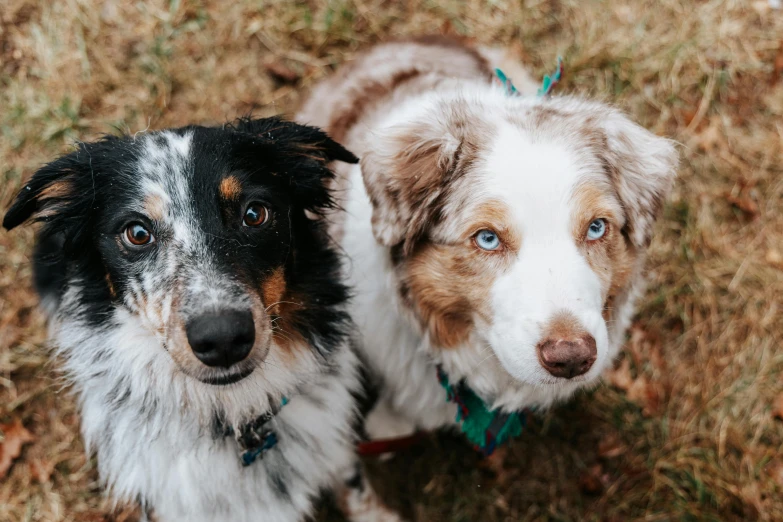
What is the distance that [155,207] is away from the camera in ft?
7.89

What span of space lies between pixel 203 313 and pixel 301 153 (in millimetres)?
935

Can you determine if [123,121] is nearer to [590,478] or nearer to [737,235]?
[590,478]

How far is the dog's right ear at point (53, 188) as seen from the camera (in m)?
2.49

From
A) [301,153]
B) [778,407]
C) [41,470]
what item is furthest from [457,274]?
[41,470]

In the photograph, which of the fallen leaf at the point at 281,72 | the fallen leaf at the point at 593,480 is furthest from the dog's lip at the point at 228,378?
the fallen leaf at the point at 281,72

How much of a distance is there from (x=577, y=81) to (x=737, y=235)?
1675 mm

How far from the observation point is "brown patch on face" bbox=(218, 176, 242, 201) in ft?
8.11

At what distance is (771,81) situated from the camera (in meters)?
4.90

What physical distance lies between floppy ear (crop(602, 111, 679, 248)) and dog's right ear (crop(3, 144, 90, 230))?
2256 millimetres

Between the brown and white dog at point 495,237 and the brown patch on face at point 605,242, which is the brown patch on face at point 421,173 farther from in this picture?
the brown patch on face at point 605,242

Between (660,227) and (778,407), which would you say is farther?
(660,227)

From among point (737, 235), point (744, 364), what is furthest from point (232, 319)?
point (737, 235)

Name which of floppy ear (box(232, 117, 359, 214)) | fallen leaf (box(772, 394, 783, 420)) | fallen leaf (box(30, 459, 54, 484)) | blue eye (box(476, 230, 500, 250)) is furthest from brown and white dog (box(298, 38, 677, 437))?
fallen leaf (box(30, 459, 54, 484))

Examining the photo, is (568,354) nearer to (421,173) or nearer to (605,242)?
(605,242)
